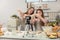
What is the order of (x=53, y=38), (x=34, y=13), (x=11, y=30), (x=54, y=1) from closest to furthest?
(x=53, y=38)
(x=11, y=30)
(x=34, y=13)
(x=54, y=1)

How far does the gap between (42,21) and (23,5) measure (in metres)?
0.94

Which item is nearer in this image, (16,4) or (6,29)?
(6,29)

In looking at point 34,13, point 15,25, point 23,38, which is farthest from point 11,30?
point 34,13

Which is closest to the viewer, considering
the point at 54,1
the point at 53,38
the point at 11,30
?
the point at 53,38

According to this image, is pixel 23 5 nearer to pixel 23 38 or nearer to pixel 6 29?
pixel 6 29

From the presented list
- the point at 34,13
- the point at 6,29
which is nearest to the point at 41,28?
the point at 34,13

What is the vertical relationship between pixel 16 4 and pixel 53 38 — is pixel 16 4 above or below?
above

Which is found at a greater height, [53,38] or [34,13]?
[34,13]

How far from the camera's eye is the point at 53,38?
0.98m

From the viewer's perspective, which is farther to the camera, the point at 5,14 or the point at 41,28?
the point at 5,14

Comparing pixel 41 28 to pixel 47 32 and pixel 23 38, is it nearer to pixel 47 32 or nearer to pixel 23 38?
pixel 47 32

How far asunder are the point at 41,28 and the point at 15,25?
0.24 meters

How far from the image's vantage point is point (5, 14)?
2129 millimetres

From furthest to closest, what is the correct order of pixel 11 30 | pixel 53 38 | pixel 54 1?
1. pixel 54 1
2. pixel 11 30
3. pixel 53 38
